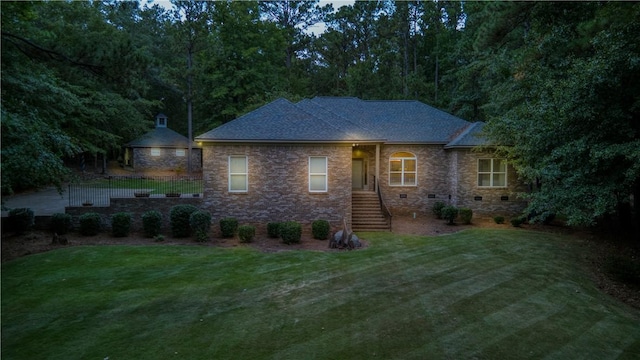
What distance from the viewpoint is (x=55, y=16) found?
25.8 meters

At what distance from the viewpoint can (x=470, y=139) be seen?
18.0 meters

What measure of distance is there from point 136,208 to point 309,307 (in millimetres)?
10567

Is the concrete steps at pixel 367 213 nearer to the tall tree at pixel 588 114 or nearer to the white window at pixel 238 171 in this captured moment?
the white window at pixel 238 171

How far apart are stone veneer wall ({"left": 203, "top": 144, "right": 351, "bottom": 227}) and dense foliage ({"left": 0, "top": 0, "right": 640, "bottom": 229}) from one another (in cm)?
462

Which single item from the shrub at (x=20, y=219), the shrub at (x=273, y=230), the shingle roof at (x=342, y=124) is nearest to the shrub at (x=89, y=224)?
the shrub at (x=20, y=219)

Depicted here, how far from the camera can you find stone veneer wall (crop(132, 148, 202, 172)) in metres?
34.0

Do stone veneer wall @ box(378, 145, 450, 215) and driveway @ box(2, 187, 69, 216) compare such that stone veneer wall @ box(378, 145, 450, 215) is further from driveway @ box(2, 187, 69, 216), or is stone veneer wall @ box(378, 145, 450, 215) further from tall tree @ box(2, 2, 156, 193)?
driveway @ box(2, 187, 69, 216)

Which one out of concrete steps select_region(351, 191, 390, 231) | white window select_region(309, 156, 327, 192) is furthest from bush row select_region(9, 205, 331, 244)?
concrete steps select_region(351, 191, 390, 231)

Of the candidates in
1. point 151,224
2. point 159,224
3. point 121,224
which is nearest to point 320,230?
point 159,224

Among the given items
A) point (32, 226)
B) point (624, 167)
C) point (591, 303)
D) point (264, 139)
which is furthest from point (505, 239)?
point (32, 226)

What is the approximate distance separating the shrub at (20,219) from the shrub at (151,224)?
412 centimetres

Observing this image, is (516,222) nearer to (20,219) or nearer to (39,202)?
(20,219)

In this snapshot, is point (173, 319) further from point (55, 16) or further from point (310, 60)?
point (310, 60)

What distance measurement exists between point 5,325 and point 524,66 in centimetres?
1706
